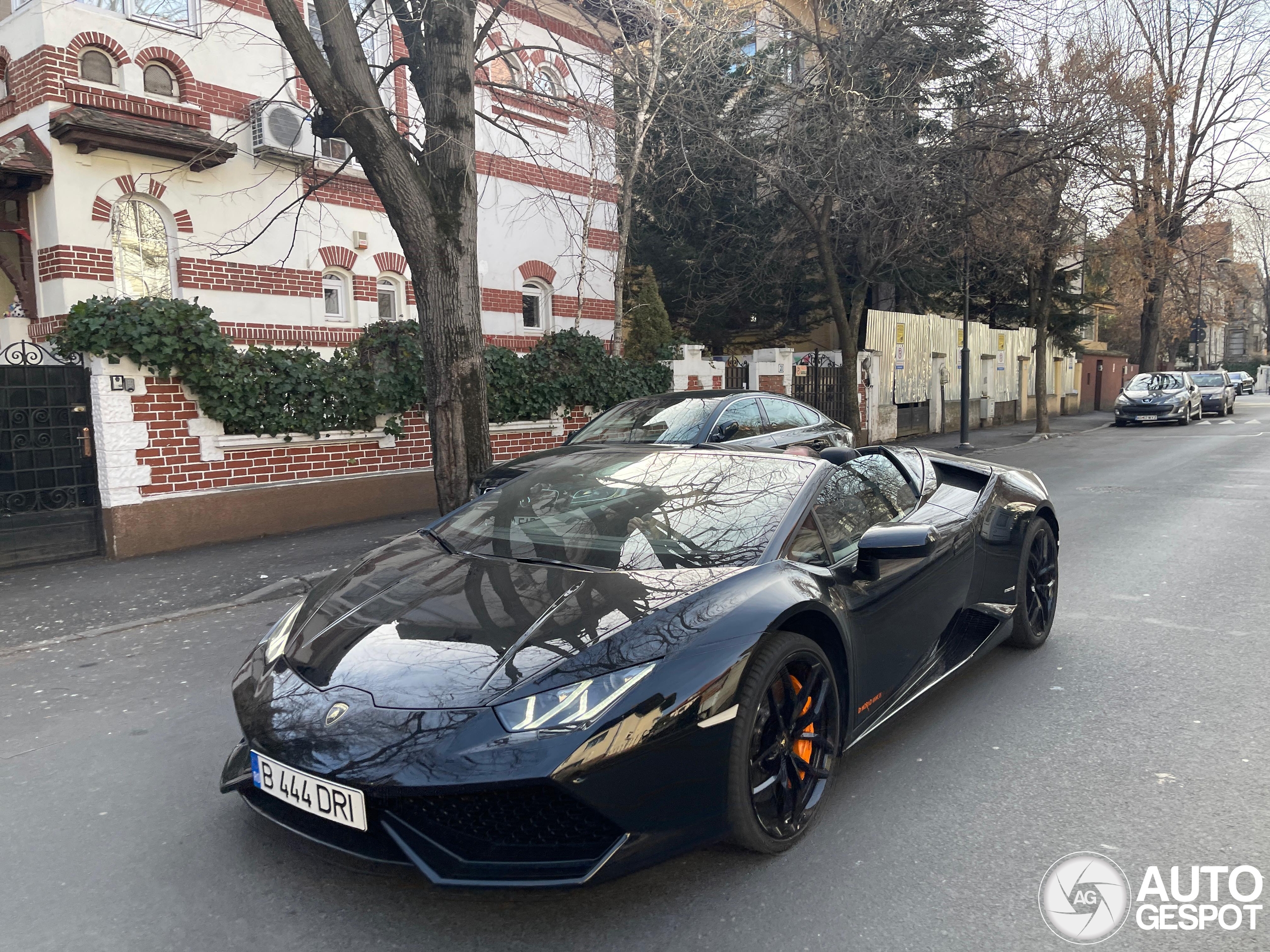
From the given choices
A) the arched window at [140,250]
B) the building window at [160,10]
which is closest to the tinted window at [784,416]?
the arched window at [140,250]

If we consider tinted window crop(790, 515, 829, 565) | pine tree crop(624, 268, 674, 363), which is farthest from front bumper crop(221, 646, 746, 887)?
pine tree crop(624, 268, 674, 363)

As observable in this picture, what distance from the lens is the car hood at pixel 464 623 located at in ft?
8.55

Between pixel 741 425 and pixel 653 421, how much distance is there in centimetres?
91

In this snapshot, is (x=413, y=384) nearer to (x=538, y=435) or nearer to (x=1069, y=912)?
(x=538, y=435)

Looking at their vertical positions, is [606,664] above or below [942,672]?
above

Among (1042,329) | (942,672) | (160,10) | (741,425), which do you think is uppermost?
(160,10)

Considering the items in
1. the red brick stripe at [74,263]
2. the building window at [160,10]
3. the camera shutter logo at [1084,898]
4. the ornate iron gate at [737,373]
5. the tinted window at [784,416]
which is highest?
the building window at [160,10]

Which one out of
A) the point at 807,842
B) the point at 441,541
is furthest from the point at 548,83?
the point at 807,842

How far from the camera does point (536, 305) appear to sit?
15.6m

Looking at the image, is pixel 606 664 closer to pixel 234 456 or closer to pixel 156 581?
pixel 156 581

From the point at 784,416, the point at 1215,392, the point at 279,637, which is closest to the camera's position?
the point at 279,637

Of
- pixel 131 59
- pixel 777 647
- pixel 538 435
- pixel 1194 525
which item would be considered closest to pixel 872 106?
pixel 538 435

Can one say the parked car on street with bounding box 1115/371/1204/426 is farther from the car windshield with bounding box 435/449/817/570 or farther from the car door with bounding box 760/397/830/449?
the car windshield with bounding box 435/449/817/570

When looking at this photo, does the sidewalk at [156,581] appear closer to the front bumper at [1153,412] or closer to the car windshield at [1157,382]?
the front bumper at [1153,412]
